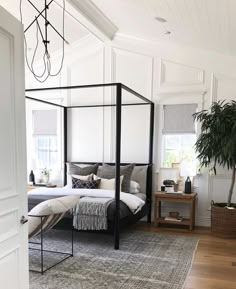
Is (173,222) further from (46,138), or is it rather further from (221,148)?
(46,138)

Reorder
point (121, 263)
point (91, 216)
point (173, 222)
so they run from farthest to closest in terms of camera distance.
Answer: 1. point (173, 222)
2. point (91, 216)
3. point (121, 263)

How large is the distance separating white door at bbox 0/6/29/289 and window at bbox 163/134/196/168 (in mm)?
3743

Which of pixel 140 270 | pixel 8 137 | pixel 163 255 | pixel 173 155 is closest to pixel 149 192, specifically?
pixel 173 155

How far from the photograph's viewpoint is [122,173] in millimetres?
4949

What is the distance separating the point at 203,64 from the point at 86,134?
2.62 meters

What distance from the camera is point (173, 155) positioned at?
5422 millimetres

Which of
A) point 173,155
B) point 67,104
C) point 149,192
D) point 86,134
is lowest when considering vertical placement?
point 149,192

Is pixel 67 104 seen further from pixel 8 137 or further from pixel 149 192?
pixel 8 137

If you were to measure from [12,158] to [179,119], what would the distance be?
12.8 ft

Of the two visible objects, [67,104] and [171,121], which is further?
[67,104]

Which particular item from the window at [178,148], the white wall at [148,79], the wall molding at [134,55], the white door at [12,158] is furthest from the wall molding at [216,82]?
the white door at [12,158]

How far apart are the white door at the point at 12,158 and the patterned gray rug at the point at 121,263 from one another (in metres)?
1.04

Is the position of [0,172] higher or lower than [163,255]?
higher

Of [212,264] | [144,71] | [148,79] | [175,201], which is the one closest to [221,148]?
[175,201]
